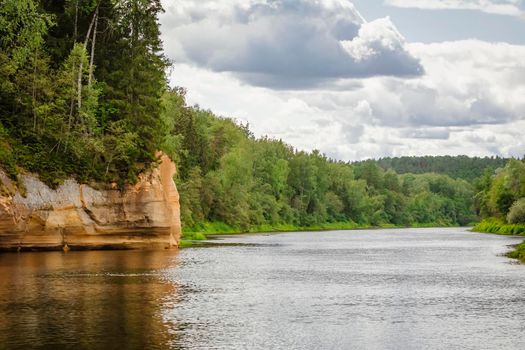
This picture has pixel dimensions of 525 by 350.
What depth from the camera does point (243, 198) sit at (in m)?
147

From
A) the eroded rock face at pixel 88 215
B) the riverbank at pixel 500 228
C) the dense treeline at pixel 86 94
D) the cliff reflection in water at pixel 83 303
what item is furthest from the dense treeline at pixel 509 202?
the cliff reflection in water at pixel 83 303

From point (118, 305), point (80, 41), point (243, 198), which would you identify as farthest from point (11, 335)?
point (243, 198)

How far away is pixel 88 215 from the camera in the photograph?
68.6 metres

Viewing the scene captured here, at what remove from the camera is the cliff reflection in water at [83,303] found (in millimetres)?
26484

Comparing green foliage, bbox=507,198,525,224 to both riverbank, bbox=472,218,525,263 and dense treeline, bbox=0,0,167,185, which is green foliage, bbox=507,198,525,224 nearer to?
Answer: riverbank, bbox=472,218,525,263

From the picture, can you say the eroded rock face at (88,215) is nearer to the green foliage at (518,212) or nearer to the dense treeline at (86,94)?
the dense treeline at (86,94)

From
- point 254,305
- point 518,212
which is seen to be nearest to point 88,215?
point 254,305

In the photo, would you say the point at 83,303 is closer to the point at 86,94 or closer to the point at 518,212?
the point at 86,94

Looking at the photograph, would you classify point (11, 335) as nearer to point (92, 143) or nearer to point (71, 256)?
point (71, 256)

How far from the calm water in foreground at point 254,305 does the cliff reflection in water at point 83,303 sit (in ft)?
0.19

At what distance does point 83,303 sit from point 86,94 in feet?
129

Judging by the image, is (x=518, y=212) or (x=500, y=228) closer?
(x=518, y=212)

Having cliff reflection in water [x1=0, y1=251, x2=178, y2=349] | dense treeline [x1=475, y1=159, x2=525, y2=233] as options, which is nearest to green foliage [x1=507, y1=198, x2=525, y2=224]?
dense treeline [x1=475, y1=159, x2=525, y2=233]

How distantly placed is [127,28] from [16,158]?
2176cm
